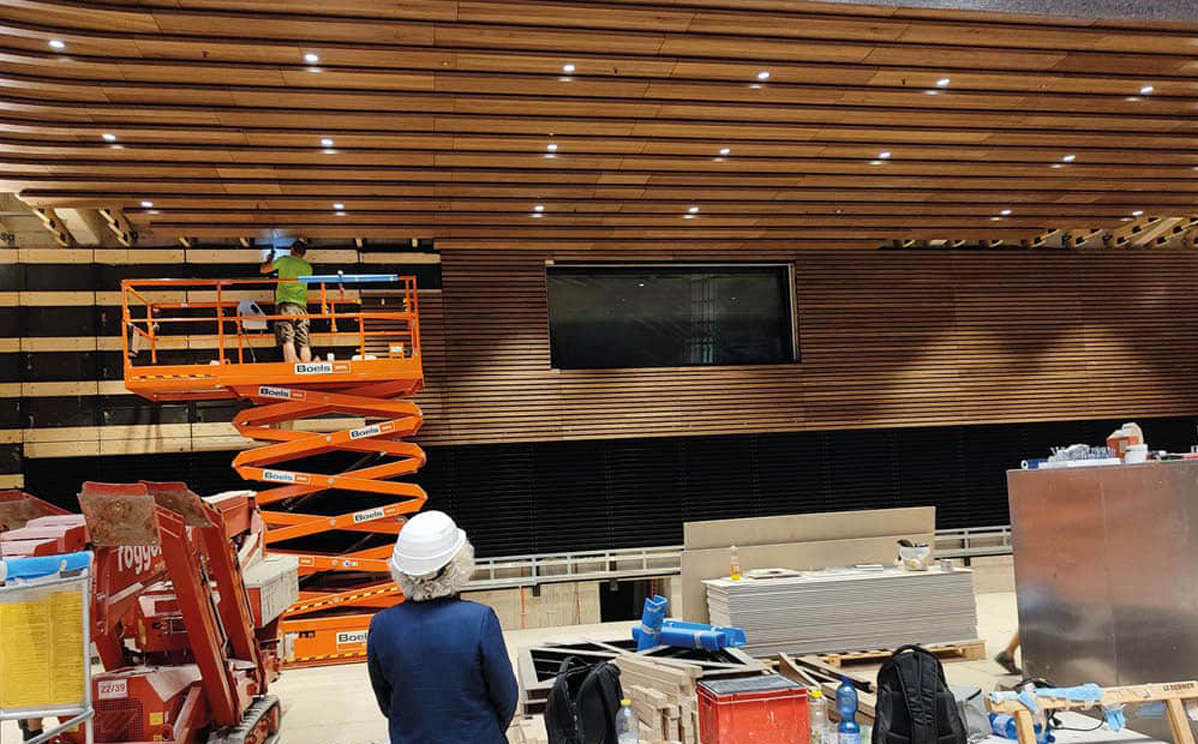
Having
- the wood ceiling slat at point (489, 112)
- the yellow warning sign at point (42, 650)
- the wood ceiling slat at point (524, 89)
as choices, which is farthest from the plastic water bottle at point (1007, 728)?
the wood ceiling slat at point (489, 112)

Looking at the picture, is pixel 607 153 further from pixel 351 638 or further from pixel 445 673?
pixel 445 673

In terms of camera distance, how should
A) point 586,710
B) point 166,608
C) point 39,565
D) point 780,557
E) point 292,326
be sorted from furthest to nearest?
point 292,326 → point 780,557 → point 166,608 → point 586,710 → point 39,565

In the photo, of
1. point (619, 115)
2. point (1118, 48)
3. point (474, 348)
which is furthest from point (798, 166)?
point (474, 348)

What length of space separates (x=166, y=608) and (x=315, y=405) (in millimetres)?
3972

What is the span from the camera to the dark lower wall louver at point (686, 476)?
1209cm

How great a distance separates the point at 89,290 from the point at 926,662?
10.8 m

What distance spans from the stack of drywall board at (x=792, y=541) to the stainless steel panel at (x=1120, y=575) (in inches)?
111

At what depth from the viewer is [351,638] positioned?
9.73 m

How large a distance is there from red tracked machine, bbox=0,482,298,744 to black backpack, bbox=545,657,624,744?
2.34 meters

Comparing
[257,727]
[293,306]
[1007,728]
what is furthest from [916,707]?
[293,306]

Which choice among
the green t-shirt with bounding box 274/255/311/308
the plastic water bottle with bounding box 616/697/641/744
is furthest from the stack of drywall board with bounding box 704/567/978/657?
the green t-shirt with bounding box 274/255/311/308

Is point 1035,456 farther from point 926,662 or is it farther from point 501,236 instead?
point 926,662

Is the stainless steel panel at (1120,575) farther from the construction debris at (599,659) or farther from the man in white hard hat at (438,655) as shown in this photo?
the man in white hard hat at (438,655)

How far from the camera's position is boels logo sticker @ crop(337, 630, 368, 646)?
31.8 ft
